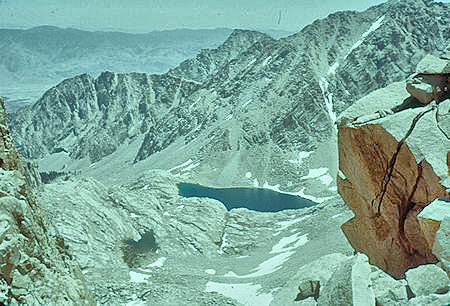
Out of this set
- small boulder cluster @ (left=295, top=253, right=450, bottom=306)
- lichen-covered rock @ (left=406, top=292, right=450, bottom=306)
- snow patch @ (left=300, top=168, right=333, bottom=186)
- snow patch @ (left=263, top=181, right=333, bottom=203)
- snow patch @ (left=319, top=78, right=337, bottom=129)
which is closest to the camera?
lichen-covered rock @ (left=406, top=292, right=450, bottom=306)

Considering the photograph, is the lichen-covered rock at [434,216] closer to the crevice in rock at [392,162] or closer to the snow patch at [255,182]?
the crevice in rock at [392,162]

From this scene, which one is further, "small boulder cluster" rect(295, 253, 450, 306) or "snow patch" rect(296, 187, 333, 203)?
"snow patch" rect(296, 187, 333, 203)

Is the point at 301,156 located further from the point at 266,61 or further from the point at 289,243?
the point at 289,243

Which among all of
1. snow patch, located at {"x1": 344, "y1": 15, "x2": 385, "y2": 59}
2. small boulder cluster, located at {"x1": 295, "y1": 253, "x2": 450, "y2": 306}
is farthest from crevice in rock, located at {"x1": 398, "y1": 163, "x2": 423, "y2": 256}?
snow patch, located at {"x1": 344, "y1": 15, "x2": 385, "y2": 59}

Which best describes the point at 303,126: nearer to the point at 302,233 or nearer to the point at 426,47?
the point at 426,47

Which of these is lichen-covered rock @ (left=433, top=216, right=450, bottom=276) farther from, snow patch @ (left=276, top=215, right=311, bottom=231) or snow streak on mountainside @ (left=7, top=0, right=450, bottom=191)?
snow streak on mountainside @ (left=7, top=0, right=450, bottom=191)

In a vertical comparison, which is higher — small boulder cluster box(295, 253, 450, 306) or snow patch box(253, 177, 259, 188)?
small boulder cluster box(295, 253, 450, 306)

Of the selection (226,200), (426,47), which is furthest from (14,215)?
(426,47)

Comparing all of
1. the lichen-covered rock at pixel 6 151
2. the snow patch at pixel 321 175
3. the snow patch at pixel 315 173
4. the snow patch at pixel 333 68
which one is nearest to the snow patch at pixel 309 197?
the snow patch at pixel 321 175
